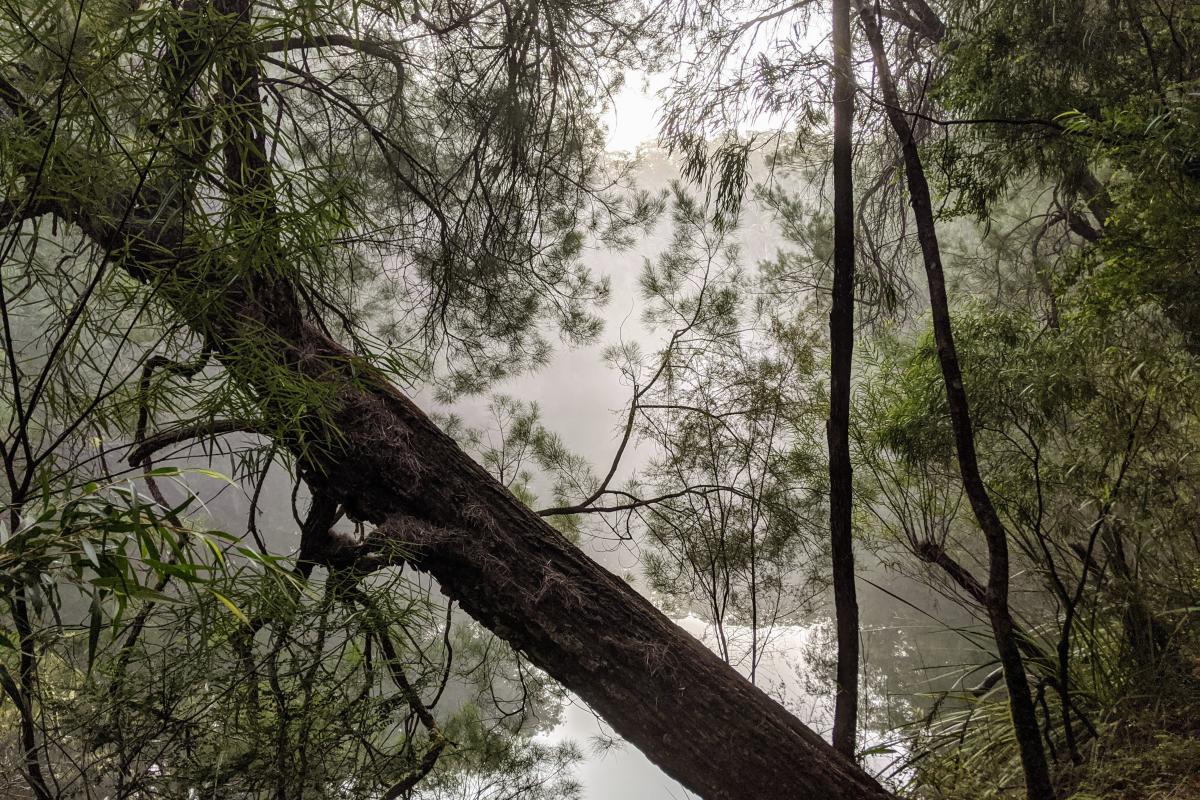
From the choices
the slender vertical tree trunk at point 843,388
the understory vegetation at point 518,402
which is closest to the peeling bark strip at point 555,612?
the understory vegetation at point 518,402

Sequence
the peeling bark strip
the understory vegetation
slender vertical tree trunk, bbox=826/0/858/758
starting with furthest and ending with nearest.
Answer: slender vertical tree trunk, bbox=826/0/858/758, the peeling bark strip, the understory vegetation

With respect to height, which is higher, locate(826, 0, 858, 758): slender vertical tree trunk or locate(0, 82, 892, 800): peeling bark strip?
locate(826, 0, 858, 758): slender vertical tree trunk

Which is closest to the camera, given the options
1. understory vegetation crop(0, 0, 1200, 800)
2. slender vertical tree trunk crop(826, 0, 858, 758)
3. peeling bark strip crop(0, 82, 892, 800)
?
understory vegetation crop(0, 0, 1200, 800)

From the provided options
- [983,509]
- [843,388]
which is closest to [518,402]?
[843,388]

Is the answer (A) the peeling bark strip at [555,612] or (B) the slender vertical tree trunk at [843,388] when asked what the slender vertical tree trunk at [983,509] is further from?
(A) the peeling bark strip at [555,612]

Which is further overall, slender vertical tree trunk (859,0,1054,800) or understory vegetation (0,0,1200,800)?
slender vertical tree trunk (859,0,1054,800)

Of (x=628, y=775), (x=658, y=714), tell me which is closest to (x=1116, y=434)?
(x=658, y=714)

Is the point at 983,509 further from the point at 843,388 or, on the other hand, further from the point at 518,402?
the point at 518,402

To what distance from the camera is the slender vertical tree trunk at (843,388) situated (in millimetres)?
1414

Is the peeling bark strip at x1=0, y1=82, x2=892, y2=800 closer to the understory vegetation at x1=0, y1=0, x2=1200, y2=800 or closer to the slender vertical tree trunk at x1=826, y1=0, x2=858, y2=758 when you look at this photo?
the understory vegetation at x1=0, y1=0, x2=1200, y2=800

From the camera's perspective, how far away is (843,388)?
1429mm

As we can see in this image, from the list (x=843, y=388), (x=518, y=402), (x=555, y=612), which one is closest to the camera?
(x=555, y=612)

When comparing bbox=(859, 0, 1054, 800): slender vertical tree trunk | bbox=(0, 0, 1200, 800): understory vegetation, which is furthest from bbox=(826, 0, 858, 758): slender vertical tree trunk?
bbox=(859, 0, 1054, 800): slender vertical tree trunk

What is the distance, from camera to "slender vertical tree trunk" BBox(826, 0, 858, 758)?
1.41 meters
